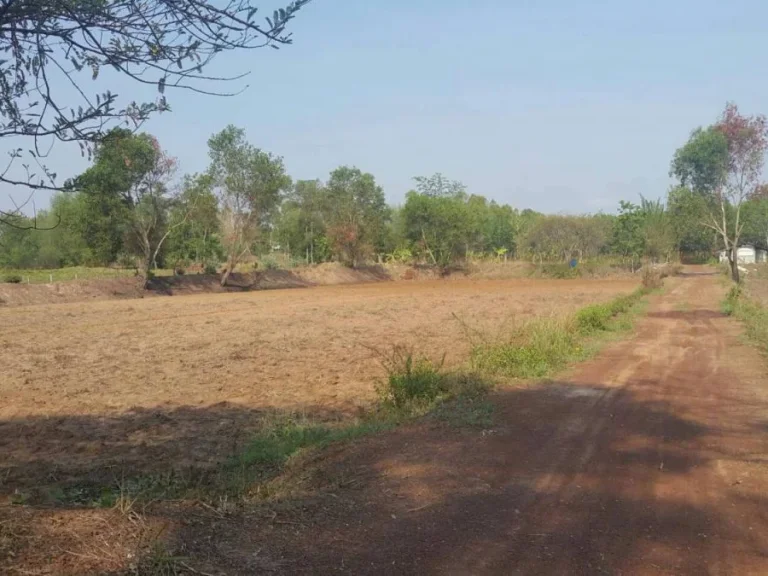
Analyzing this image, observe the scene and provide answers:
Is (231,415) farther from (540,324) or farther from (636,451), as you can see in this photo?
(540,324)

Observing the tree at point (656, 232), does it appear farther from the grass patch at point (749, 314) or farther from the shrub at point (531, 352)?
the shrub at point (531, 352)

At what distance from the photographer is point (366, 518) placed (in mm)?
4750

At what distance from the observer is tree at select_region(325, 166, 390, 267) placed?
5888cm

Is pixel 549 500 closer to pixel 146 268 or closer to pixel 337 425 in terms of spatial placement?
pixel 337 425

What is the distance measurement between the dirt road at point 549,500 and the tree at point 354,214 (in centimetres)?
5029

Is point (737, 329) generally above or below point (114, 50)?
below

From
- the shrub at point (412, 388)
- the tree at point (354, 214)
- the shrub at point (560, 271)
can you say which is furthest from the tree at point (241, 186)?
the shrub at point (412, 388)

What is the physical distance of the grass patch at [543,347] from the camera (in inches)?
437

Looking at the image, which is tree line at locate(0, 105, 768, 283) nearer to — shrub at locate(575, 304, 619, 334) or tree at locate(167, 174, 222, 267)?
tree at locate(167, 174, 222, 267)

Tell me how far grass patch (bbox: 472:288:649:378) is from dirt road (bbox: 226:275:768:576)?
1.94m

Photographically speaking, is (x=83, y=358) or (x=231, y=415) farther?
(x=83, y=358)

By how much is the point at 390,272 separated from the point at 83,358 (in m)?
48.1

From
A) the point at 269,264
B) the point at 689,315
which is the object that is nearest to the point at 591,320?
the point at 689,315

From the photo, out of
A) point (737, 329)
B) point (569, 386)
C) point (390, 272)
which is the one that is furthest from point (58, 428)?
point (390, 272)
